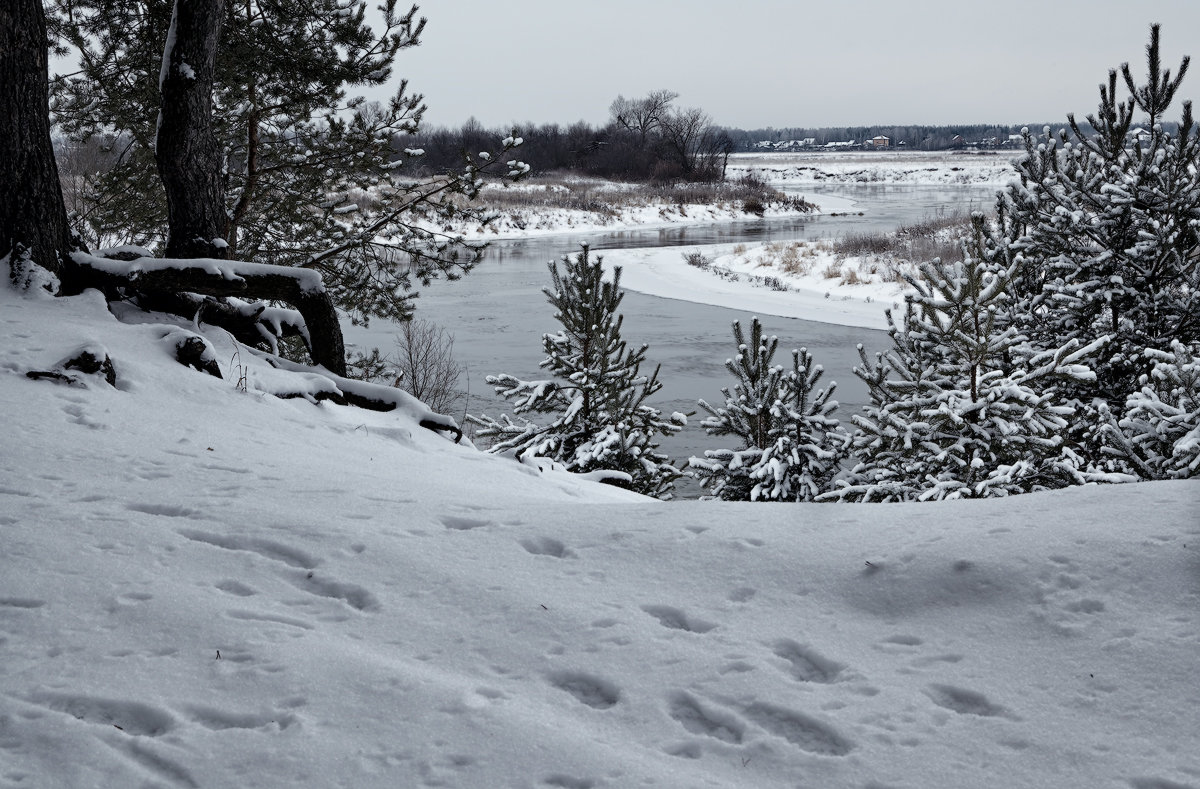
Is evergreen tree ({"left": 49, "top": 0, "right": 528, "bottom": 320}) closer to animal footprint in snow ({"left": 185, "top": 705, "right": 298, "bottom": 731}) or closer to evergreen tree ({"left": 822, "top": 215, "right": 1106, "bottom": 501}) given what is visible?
evergreen tree ({"left": 822, "top": 215, "right": 1106, "bottom": 501})

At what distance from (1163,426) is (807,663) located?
4.92m

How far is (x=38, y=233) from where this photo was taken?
6.61 metres

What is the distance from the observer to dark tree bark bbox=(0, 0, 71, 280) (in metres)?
6.36

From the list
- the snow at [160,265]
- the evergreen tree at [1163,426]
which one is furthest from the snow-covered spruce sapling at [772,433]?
the snow at [160,265]

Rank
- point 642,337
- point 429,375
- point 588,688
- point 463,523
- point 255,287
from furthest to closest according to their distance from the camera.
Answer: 1. point 642,337
2. point 429,375
3. point 255,287
4. point 463,523
5. point 588,688

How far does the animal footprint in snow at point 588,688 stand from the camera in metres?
2.45

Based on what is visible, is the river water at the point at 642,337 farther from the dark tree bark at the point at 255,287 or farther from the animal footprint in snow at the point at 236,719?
the animal footprint in snow at the point at 236,719

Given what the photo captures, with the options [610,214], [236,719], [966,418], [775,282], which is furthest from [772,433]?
[610,214]

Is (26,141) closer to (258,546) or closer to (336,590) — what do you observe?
(258,546)

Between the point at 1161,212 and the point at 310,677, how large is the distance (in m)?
8.67

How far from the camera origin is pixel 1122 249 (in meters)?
8.48

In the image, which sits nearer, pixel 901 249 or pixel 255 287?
pixel 255 287

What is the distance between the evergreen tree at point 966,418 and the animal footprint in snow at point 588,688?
489 cm

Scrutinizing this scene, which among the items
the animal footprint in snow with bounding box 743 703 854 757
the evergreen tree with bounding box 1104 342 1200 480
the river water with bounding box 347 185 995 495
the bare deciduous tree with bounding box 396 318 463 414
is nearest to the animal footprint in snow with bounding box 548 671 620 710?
the animal footprint in snow with bounding box 743 703 854 757
